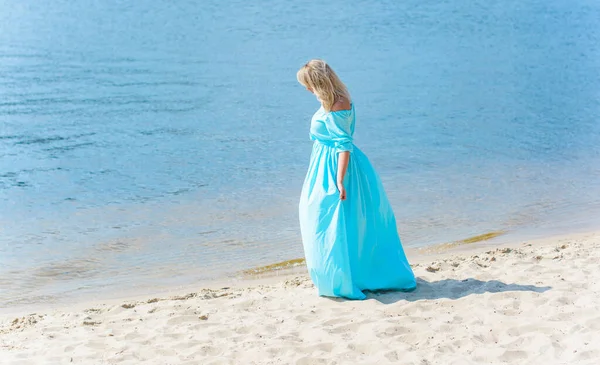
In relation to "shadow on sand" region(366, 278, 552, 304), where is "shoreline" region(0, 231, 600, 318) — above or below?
below

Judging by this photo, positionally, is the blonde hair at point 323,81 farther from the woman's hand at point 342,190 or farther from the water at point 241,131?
Result: the water at point 241,131

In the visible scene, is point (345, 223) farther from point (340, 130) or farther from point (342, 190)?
point (340, 130)

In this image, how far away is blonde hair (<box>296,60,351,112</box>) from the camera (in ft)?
18.5

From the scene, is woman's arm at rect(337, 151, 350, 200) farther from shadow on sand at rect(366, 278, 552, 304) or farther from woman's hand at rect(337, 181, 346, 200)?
shadow on sand at rect(366, 278, 552, 304)

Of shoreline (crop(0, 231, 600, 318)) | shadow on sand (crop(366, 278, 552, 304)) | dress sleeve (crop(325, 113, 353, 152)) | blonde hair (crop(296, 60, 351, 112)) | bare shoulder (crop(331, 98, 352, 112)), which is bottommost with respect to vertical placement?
shoreline (crop(0, 231, 600, 318))

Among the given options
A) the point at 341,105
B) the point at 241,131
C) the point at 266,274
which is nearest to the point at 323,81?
the point at 341,105

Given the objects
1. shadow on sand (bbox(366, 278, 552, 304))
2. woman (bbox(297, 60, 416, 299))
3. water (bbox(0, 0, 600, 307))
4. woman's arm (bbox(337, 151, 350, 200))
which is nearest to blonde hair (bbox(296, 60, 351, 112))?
woman (bbox(297, 60, 416, 299))

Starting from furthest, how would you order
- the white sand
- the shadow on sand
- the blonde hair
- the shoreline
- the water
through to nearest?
the water, the shoreline, the shadow on sand, the blonde hair, the white sand

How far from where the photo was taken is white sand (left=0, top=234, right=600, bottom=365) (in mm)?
4867

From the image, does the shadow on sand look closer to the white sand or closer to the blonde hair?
the white sand

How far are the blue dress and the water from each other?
205 cm

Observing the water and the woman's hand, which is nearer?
the woman's hand

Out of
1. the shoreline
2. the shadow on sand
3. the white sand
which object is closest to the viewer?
the white sand

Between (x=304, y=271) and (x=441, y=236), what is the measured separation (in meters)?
1.92
